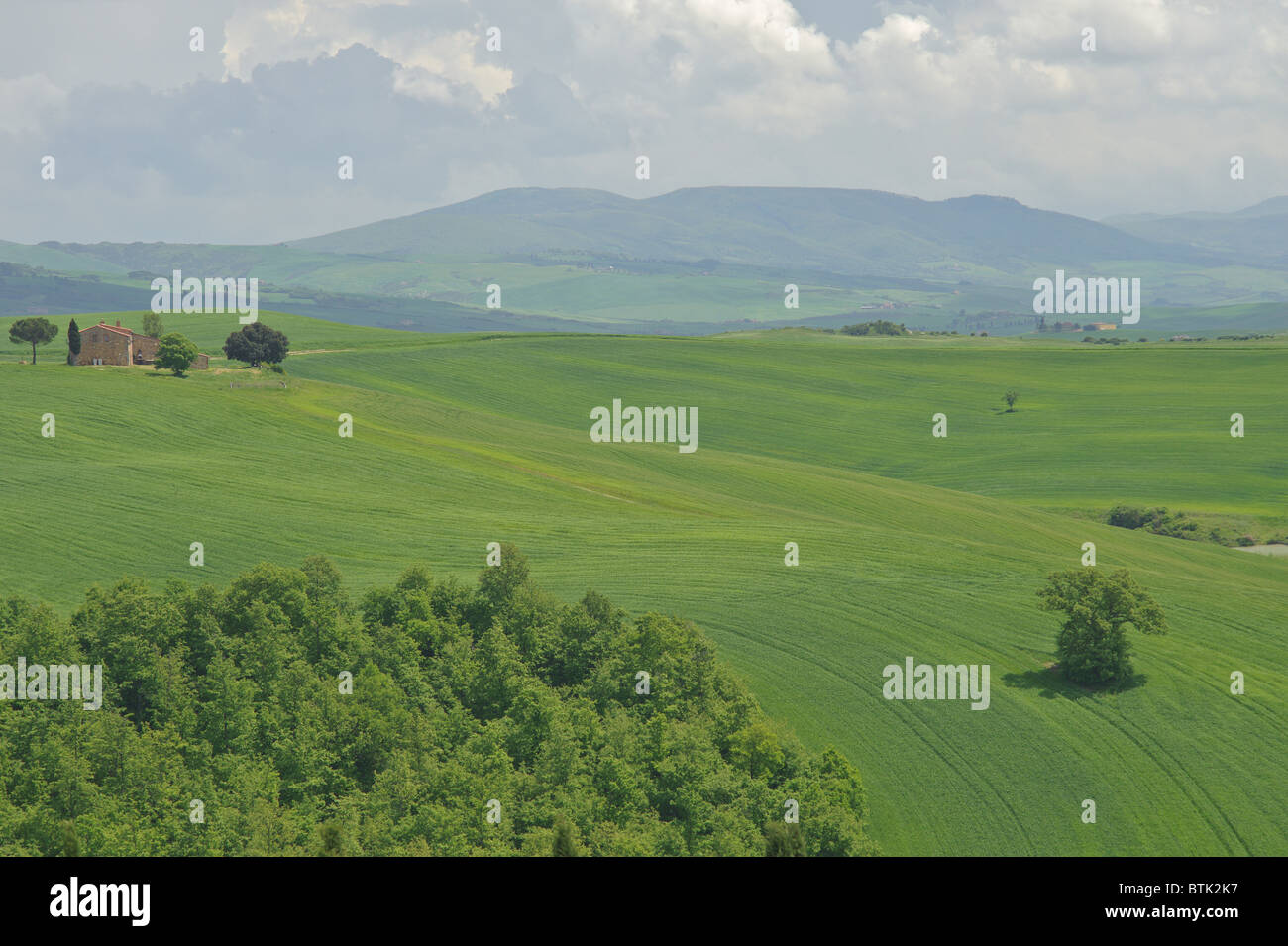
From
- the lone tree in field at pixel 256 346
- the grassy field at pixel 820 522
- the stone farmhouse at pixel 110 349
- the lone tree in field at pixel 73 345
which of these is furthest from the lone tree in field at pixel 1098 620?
the lone tree in field at pixel 73 345

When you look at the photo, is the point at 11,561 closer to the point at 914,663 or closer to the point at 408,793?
the point at 408,793

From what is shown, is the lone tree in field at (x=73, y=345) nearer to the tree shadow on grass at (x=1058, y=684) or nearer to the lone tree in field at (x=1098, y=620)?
the lone tree in field at (x=1098, y=620)

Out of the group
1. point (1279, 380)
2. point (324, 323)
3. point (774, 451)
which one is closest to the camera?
point (774, 451)

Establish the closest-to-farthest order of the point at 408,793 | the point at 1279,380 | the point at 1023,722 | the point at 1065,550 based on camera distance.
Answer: the point at 408,793, the point at 1023,722, the point at 1065,550, the point at 1279,380

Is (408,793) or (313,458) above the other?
(313,458)

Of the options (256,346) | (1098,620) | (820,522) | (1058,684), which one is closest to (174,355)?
(256,346)

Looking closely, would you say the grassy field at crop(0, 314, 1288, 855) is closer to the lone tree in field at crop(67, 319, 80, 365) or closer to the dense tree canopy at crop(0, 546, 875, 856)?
the dense tree canopy at crop(0, 546, 875, 856)

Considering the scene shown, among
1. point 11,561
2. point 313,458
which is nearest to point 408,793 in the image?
point 11,561
